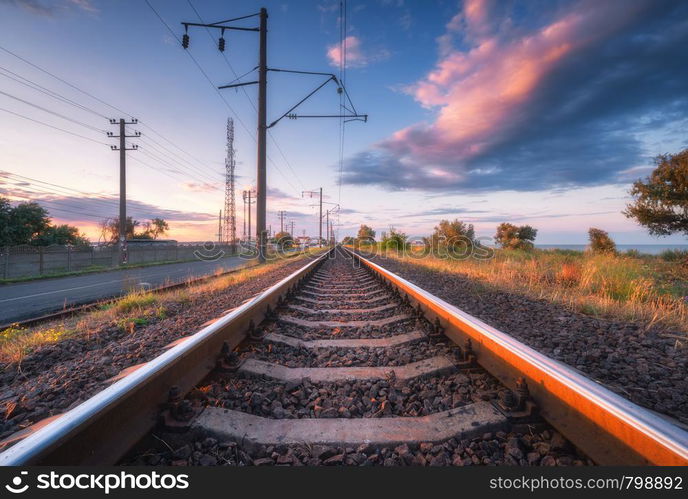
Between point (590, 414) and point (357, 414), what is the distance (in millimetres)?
1163

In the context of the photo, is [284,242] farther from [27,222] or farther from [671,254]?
[671,254]

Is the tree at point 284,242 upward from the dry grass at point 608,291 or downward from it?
upward

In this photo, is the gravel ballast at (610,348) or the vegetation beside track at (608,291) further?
the vegetation beside track at (608,291)

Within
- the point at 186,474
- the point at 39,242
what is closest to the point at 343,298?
the point at 186,474

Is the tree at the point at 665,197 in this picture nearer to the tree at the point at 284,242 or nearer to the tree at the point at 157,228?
the tree at the point at 284,242

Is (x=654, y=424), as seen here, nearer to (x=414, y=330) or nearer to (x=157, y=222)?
(x=414, y=330)

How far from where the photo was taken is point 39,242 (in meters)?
35.2

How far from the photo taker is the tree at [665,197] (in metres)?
15.5

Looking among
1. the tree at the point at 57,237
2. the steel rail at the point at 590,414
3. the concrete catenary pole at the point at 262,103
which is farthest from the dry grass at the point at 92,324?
the tree at the point at 57,237

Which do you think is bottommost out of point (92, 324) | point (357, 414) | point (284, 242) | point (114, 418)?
point (92, 324)

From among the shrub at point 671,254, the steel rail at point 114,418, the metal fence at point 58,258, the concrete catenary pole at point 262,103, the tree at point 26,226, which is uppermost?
the concrete catenary pole at point 262,103

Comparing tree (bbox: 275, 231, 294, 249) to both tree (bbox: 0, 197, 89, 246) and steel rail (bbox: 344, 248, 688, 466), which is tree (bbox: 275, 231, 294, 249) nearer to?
tree (bbox: 0, 197, 89, 246)

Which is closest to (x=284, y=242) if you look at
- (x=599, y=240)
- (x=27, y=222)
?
(x=27, y=222)

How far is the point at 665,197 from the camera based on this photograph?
1598 cm
